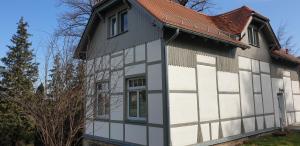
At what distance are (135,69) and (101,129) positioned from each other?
3685mm

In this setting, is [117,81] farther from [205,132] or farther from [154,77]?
[205,132]

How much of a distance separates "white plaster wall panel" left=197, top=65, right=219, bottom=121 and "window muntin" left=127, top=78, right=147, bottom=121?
2.11 meters

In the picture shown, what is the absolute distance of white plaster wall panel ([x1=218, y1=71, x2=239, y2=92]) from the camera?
36.8 ft

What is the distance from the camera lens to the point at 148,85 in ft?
31.9

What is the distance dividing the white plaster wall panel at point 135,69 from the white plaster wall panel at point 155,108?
1.05 metres

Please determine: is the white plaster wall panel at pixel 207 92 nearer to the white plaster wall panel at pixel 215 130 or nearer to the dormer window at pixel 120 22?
the white plaster wall panel at pixel 215 130

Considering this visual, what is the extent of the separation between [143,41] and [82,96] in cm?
520

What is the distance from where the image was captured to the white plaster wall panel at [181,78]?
917 cm

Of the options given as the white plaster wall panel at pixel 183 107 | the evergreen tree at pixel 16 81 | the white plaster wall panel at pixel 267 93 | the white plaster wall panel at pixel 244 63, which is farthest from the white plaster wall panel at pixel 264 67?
the evergreen tree at pixel 16 81

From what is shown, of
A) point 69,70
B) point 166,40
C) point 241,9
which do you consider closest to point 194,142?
point 166,40

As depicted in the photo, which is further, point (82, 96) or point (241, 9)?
point (241, 9)

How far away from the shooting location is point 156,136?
30.2ft

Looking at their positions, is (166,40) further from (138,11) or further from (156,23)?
(138,11)

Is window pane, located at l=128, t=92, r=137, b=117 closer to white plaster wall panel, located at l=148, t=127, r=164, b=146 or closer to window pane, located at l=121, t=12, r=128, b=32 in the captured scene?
white plaster wall panel, located at l=148, t=127, r=164, b=146
